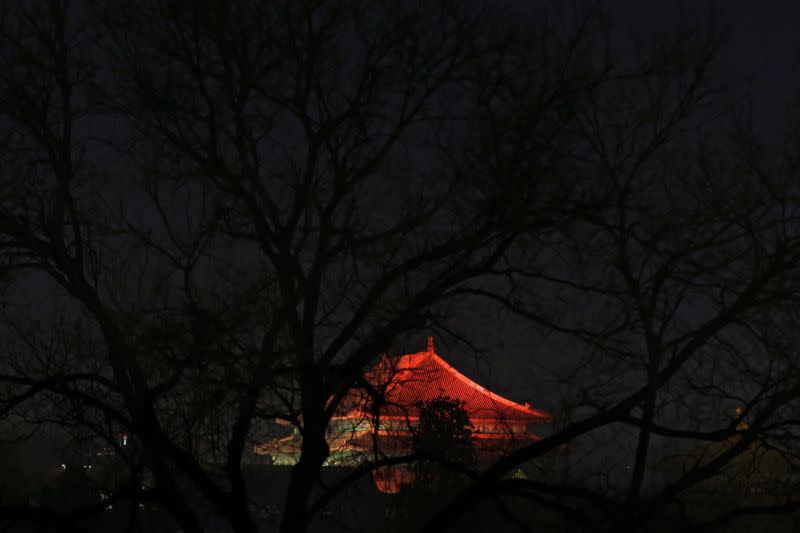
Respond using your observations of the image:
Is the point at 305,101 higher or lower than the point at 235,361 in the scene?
higher

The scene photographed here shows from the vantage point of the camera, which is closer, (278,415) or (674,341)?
(674,341)

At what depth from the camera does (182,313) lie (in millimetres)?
3967

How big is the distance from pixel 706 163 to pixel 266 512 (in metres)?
7.35

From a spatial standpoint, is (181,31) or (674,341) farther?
(181,31)

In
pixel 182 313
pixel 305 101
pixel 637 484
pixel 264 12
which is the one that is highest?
pixel 264 12

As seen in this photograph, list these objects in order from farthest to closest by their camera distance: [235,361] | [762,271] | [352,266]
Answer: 1. [352,266]
2. [762,271]
3. [235,361]

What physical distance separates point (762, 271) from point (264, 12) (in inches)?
102

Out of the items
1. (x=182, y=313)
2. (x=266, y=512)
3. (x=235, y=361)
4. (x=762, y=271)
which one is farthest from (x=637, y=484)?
(x=266, y=512)

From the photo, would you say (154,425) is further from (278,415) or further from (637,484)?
(637,484)

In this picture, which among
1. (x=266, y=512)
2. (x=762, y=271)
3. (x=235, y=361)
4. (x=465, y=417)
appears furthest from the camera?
(x=266, y=512)

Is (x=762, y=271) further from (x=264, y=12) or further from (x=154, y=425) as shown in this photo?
(x=154, y=425)

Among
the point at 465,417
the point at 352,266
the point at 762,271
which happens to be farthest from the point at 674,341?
the point at 465,417

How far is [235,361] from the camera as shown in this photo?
12.0ft

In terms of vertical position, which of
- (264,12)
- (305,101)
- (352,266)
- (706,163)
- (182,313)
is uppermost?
(264,12)
